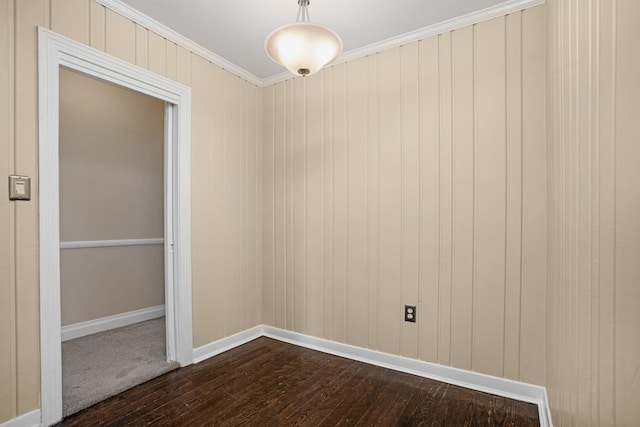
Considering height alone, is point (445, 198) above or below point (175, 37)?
below

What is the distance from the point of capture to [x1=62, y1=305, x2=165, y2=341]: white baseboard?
9.98 feet

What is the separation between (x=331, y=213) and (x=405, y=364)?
1302 millimetres

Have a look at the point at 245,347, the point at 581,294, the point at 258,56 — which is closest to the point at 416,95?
the point at 258,56

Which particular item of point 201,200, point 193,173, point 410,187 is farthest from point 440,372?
point 193,173

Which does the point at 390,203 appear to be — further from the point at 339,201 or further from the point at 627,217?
the point at 627,217

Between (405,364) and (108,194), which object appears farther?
(108,194)

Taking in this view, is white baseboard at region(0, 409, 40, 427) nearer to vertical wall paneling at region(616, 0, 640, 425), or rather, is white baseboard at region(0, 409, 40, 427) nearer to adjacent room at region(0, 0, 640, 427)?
adjacent room at region(0, 0, 640, 427)

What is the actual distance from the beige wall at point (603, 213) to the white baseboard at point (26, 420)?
2.45 m

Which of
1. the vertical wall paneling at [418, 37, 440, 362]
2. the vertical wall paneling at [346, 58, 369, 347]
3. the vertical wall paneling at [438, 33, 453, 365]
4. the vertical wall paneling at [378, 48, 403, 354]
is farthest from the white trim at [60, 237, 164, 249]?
the vertical wall paneling at [438, 33, 453, 365]

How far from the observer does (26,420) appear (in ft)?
5.59

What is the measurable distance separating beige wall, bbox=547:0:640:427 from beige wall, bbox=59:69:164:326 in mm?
3758

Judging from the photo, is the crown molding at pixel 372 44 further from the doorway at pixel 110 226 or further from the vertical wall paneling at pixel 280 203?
the doorway at pixel 110 226

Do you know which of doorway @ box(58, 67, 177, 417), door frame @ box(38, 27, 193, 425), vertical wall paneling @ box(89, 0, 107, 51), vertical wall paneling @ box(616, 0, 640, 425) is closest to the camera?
vertical wall paneling @ box(616, 0, 640, 425)

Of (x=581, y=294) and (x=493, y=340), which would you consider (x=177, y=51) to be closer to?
(x=581, y=294)
